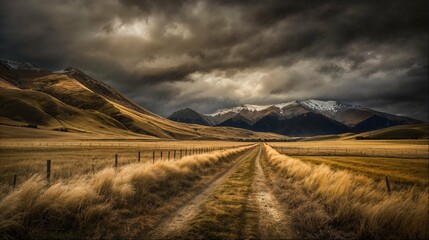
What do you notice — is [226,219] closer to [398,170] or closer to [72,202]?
[72,202]

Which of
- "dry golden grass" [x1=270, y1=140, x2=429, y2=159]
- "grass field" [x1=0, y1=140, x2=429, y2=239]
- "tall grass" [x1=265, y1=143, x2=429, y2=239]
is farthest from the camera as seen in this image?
"dry golden grass" [x1=270, y1=140, x2=429, y2=159]

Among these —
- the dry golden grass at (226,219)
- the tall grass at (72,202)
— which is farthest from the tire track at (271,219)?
the tall grass at (72,202)

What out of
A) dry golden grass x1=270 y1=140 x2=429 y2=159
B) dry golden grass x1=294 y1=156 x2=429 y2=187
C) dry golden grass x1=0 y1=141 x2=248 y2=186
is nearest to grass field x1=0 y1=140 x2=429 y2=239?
dry golden grass x1=294 y1=156 x2=429 y2=187

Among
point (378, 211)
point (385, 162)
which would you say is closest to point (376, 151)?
point (385, 162)

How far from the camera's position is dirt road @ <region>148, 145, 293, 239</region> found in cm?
883

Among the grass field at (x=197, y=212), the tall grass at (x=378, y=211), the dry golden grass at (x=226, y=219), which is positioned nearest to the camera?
the tall grass at (x=378, y=211)

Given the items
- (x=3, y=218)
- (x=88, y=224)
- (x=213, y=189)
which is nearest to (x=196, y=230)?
(x=88, y=224)

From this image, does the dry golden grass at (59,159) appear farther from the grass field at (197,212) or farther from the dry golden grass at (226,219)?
the dry golden grass at (226,219)

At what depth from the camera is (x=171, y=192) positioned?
50.7ft

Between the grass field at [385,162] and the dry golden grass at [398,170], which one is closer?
the dry golden grass at [398,170]

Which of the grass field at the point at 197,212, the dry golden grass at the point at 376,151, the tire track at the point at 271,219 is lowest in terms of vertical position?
the dry golden grass at the point at 376,151

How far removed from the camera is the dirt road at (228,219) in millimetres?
8828

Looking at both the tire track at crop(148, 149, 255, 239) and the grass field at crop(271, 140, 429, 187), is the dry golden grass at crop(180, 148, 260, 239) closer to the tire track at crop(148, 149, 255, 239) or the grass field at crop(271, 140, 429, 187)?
the tire track at crop(148, 149, 255, 239)

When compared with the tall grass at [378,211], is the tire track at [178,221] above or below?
below
